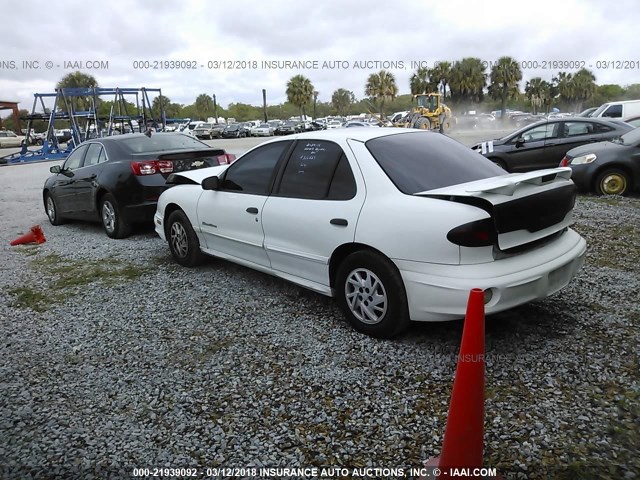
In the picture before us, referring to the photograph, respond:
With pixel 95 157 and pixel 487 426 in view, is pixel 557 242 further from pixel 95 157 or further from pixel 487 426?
pixel 95 157

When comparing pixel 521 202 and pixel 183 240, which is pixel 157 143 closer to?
pixel 183 240

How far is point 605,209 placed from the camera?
7.47 m

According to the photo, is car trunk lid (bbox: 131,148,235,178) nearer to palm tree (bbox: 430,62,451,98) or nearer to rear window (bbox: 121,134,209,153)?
rear window (bbox: 121,134,209,153)

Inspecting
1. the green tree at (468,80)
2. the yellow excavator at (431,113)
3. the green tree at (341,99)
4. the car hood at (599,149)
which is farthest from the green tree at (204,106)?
the car hood at (599,149)

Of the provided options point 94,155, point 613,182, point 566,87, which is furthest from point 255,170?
point 566,87

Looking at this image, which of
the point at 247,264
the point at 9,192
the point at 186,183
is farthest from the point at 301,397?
the point at 9,192

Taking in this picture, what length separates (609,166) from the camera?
8445mm

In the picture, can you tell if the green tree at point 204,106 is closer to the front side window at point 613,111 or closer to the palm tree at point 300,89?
the palm tree at point 300,89

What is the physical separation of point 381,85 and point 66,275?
2564 inches

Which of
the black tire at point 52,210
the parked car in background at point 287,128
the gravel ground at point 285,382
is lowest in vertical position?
the gravel ground at point 285,382

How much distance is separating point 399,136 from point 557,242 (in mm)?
1439

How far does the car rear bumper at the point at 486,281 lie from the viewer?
2996 millimetres

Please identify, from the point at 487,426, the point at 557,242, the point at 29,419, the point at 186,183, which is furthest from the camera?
the point at 186,183

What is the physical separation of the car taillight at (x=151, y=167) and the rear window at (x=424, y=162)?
3837 millimetres
